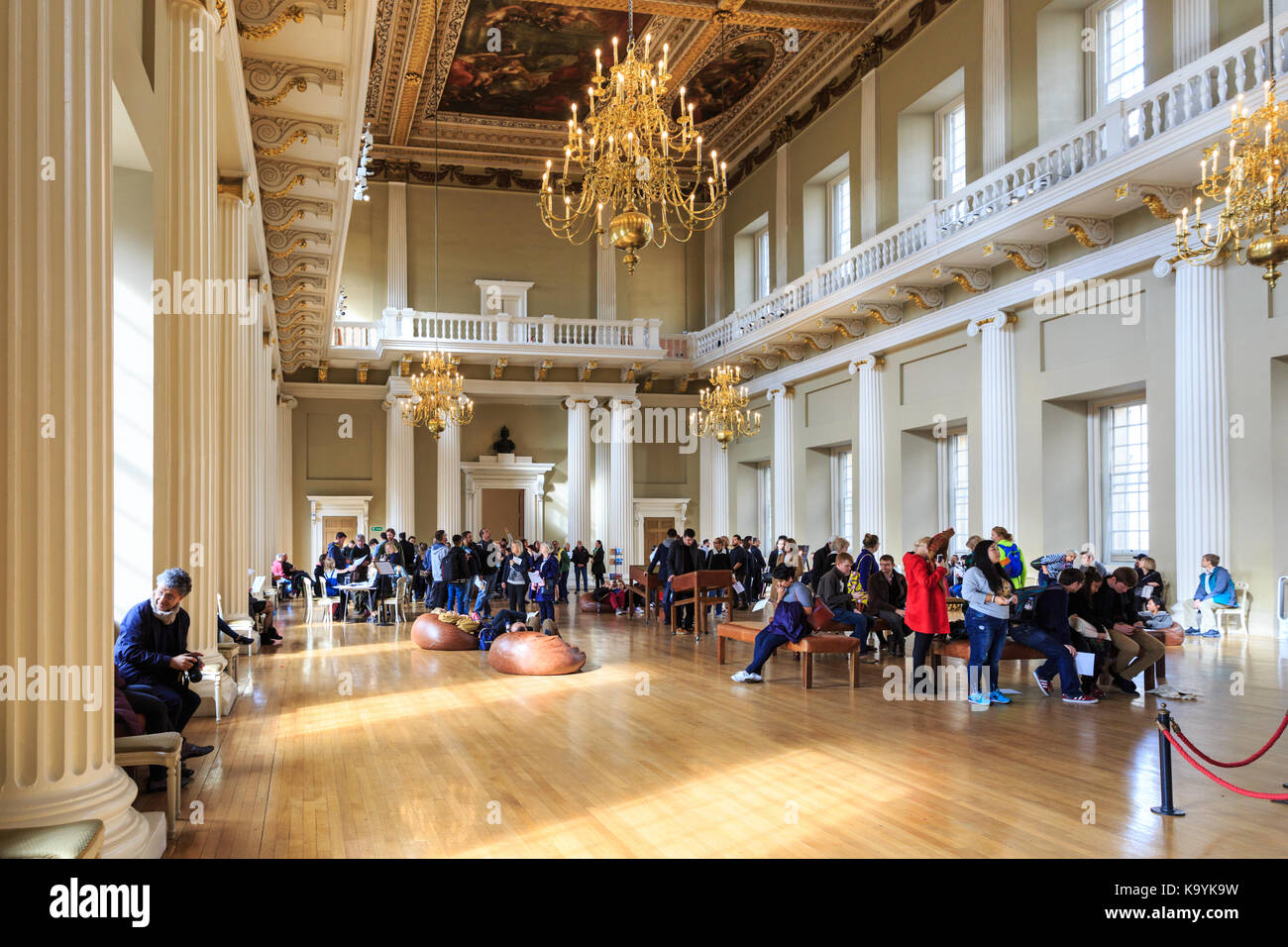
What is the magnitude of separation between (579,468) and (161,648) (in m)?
19.6

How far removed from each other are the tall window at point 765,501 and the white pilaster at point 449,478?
7.65m

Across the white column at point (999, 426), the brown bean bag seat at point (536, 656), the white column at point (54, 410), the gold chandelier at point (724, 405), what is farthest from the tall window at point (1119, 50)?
the white column at point (54, 410)

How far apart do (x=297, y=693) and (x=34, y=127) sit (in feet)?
21.4

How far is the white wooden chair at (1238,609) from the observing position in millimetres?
11570

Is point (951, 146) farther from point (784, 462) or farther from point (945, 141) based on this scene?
point (784, 462)

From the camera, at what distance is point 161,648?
235 inches

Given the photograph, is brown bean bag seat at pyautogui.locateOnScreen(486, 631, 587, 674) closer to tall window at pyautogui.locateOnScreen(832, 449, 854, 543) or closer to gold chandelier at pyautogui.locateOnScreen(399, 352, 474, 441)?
gold chandelier at pyautogui.locateOnScreen(399, 352, 474, 441)

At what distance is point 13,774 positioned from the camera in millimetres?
3490

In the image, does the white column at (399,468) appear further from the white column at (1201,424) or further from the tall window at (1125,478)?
the white column at (1201,424)

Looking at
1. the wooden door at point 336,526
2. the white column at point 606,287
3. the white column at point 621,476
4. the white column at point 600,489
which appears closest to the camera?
the wooden door at point 336,526

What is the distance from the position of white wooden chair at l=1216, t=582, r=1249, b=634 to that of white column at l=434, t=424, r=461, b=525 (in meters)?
17.2

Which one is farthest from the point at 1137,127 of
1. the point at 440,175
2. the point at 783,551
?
the point at 440,175

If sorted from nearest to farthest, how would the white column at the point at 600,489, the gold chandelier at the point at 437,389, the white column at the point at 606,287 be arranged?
the gold chandelier at the point at 437,389, the white column at the point at 600,489, the white column at the point at 606,287

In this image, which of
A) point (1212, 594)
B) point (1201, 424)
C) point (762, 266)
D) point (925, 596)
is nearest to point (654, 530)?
point (762, 266)
